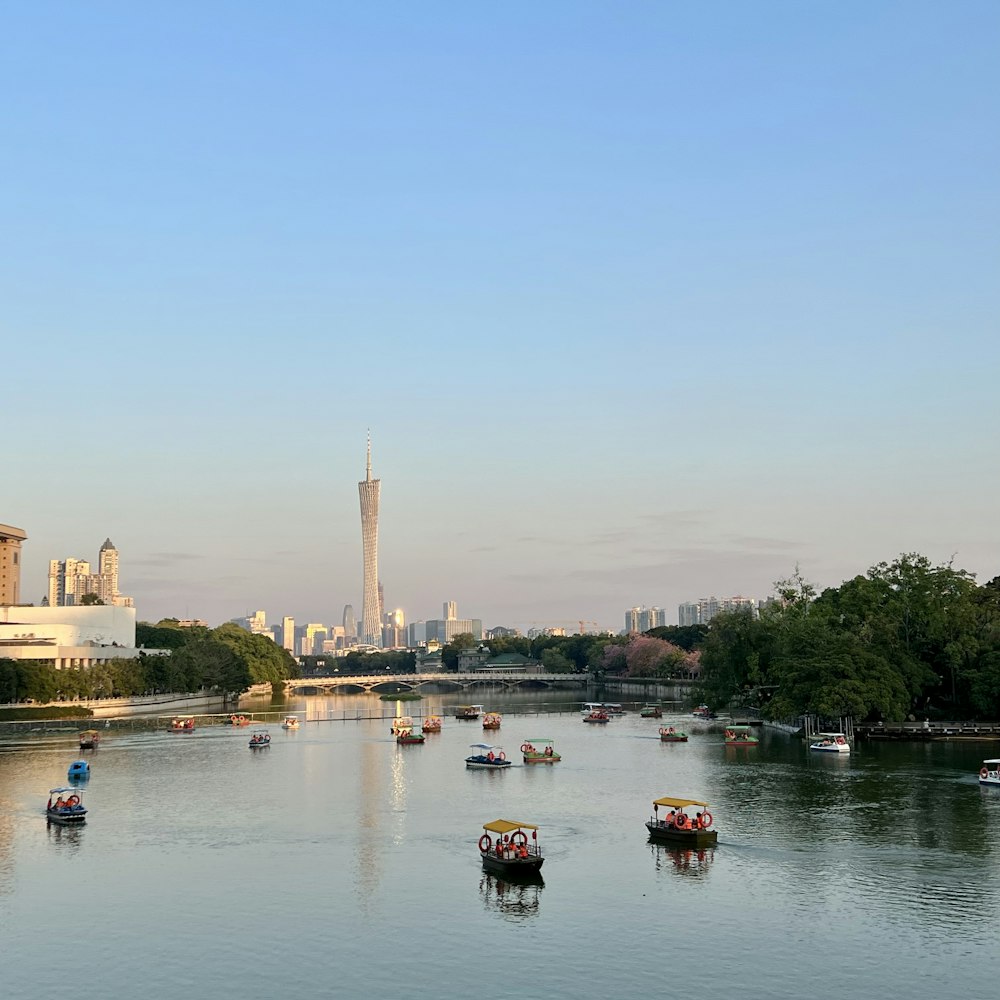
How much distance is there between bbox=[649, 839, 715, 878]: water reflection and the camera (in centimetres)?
5540

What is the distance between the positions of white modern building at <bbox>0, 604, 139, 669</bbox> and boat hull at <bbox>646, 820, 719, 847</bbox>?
132403mm

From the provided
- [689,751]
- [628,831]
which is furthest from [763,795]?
[689,751]

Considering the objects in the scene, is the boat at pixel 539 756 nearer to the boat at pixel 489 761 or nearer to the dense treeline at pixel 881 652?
the boat at pixel 489 761

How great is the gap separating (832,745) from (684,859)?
4592cm

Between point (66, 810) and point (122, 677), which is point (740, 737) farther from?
point (122, 677)

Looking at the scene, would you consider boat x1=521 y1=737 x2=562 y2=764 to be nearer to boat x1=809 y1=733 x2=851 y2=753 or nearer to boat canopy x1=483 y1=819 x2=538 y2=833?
boat x1=809 y1=733 x2=851 y2=753

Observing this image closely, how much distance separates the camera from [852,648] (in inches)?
4377

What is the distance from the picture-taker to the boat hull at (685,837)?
60.1 metres

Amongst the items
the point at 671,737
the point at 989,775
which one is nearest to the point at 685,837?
the point at 989,775

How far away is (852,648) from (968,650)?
12.4 metres

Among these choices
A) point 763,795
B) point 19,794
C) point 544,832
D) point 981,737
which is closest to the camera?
point 544,832

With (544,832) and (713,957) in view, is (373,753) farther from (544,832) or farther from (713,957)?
(713,957)

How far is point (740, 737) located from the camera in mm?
114875

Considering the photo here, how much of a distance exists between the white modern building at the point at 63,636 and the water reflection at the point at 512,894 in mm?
134391
